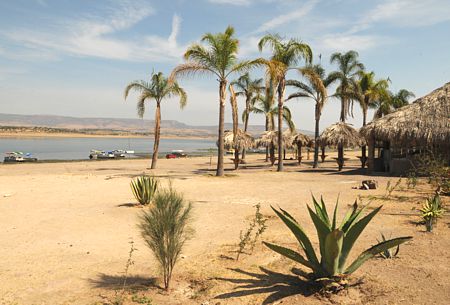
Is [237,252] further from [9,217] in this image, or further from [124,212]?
[9,217]

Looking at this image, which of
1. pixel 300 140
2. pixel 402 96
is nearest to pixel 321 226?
pixel 300 140

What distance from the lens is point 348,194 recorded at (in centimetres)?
1251

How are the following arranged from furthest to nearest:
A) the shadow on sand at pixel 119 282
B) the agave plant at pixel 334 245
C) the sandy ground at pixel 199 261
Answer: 1. the shadow on sand at pixel 119 282
2. the sandy ground at pixel 199 261
3. the agave plant at pixel 334 245

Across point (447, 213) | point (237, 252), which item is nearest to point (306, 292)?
point (237, 252)

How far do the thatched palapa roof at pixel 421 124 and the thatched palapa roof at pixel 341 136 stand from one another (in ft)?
7.03

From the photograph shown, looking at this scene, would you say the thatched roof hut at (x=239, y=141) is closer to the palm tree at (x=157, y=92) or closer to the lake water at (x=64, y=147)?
the palm tree at (x=157, y=92)

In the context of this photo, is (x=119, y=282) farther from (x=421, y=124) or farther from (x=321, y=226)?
(x=421, y=124)

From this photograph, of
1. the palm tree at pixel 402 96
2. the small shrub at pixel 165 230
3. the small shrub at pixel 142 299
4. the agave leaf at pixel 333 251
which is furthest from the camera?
the palm tree at pixel 402 96

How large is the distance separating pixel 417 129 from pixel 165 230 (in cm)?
1759

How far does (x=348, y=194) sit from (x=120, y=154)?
3929 cm

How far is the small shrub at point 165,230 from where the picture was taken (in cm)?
456

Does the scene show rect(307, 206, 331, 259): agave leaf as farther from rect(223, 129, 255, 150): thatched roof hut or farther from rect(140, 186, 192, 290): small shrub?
rect(223, 129, 255, 150): thatched roof hut

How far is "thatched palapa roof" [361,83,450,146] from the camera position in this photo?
1783 centimetres

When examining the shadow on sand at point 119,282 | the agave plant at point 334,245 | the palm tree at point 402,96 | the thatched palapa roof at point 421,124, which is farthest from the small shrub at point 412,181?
the palm tree at point 402,96
